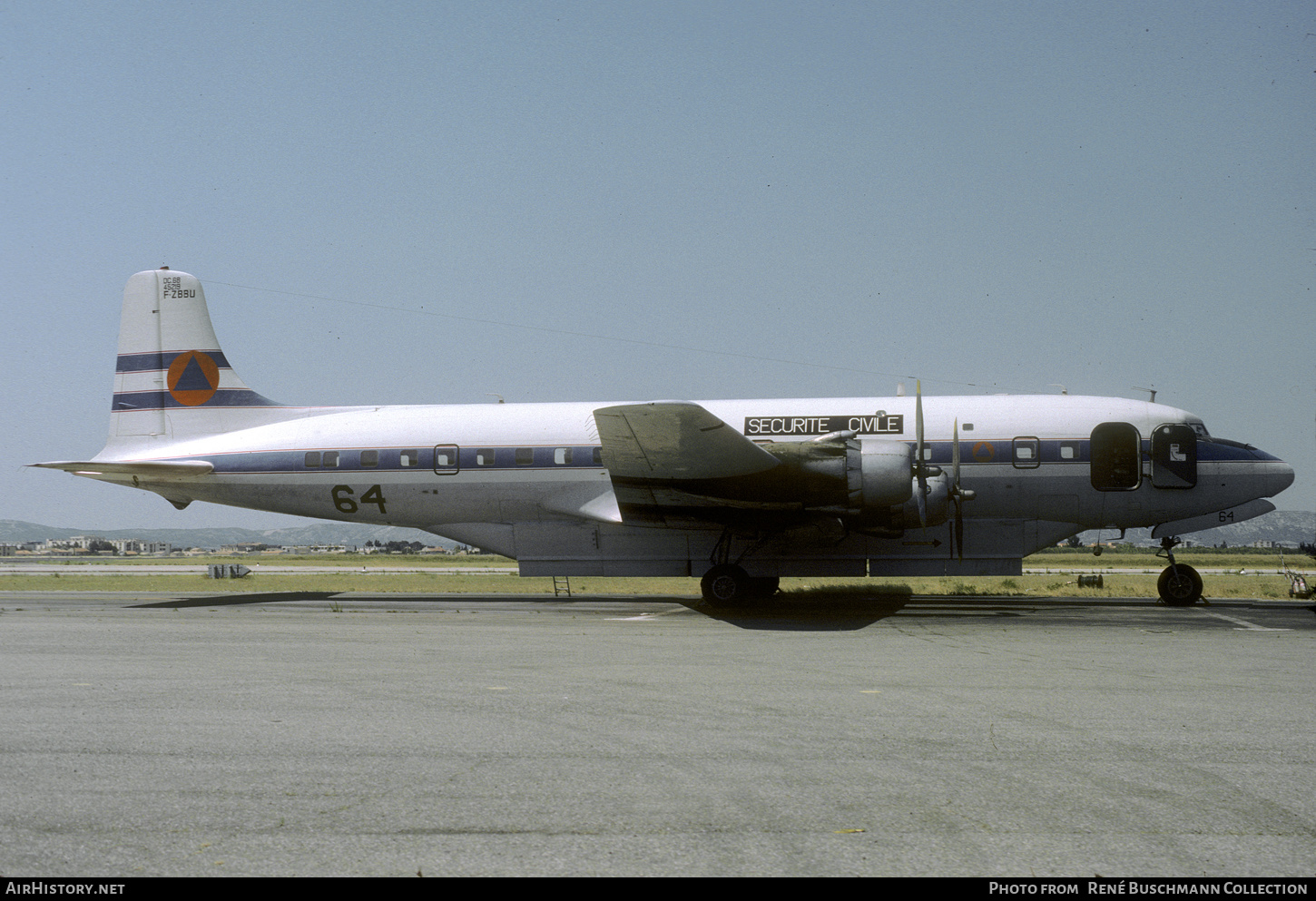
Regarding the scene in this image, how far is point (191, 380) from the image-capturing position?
81.2ft

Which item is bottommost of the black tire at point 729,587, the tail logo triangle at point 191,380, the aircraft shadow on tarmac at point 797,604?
the aircraft shadow on tarmac at point 797,604

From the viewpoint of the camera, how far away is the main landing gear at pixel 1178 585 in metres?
20.6

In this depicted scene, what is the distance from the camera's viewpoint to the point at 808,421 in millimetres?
21281

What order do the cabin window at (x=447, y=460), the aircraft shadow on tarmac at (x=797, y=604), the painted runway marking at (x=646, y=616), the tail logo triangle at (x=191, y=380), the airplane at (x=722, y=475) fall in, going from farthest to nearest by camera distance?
the tail logo triangle at (x=191, y=380) → the cabin window at (x=447, y=460) → the airplane at (x=722, y=475) → the painted runway marking at (x=646, y=616) → the aircraft shadow on tarmac at (x=797, y=604)

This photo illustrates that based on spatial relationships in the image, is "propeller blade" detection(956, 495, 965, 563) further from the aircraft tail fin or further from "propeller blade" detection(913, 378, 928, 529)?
the aircraft tail fin

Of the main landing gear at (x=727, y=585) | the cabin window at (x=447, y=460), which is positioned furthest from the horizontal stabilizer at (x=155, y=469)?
the main landing gear at (x=727, y=585)

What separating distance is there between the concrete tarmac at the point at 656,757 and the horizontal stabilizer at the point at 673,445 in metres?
4.08

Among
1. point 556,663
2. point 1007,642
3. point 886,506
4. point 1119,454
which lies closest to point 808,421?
point 886,506

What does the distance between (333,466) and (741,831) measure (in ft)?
64.9

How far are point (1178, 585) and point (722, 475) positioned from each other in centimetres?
1071

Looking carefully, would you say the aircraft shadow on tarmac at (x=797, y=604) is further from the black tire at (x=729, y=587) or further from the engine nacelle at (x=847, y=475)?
the engine nacelle at (x=847, y=475)

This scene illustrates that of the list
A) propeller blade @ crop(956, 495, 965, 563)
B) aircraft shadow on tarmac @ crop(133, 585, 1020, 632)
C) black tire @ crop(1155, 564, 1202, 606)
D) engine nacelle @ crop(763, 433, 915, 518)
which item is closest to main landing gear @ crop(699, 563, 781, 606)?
aircraft shadow on tarmac @ crop(133, 585, 1020, 632)

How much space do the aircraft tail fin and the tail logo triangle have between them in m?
0.02

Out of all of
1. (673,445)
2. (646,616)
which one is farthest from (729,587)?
(673,445)
